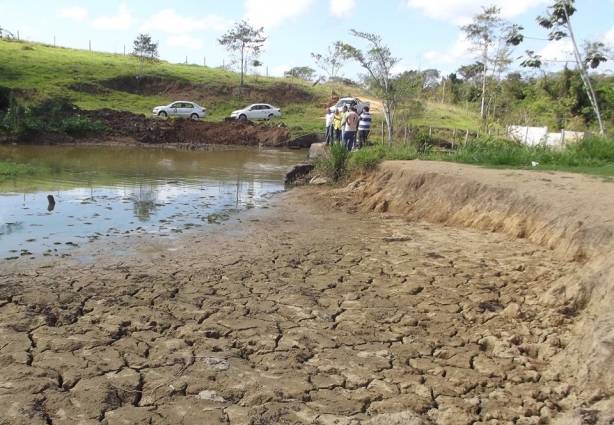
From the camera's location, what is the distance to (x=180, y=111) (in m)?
32.4

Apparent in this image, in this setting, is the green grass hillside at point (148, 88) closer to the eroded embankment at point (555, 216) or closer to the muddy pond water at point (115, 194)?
the muddy pond water at point (115, 194)

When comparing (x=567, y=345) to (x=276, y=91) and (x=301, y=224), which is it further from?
(x=276, y=91)

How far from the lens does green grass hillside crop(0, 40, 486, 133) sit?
32312 mm

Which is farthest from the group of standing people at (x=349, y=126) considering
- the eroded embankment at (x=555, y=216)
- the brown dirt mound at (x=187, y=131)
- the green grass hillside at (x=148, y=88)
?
the green grass hillside at (x=148, y=88)

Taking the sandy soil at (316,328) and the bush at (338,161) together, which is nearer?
the sandy soil at (316,328)

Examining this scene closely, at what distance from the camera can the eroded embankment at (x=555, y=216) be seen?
148 inches

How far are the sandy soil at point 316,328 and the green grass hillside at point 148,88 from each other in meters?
22.7

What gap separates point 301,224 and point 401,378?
17.4ft

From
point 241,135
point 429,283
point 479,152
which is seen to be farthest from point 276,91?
point 429,283

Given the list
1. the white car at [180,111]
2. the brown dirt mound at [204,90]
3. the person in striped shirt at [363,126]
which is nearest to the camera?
the person in striped shirt at [363,126]

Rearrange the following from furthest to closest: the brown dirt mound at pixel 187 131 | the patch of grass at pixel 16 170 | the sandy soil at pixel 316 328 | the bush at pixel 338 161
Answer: the brown dirt mound at pixel 187 131, the bush at pixel 338 161, the patch of grass at pixel 16 170, the sandy soil at pixel 316 328

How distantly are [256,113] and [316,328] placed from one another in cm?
3002

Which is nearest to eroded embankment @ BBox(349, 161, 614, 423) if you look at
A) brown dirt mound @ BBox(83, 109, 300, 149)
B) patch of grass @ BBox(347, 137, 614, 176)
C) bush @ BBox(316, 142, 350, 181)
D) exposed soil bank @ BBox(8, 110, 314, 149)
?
patch of grass @ BBox(347, 137, 614, 176)

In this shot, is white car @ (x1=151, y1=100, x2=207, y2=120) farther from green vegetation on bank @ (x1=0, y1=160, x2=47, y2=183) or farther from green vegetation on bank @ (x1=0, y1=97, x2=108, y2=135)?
green vegetation on bank @ (x1=0, y1=160, x2=47, y2=183)
